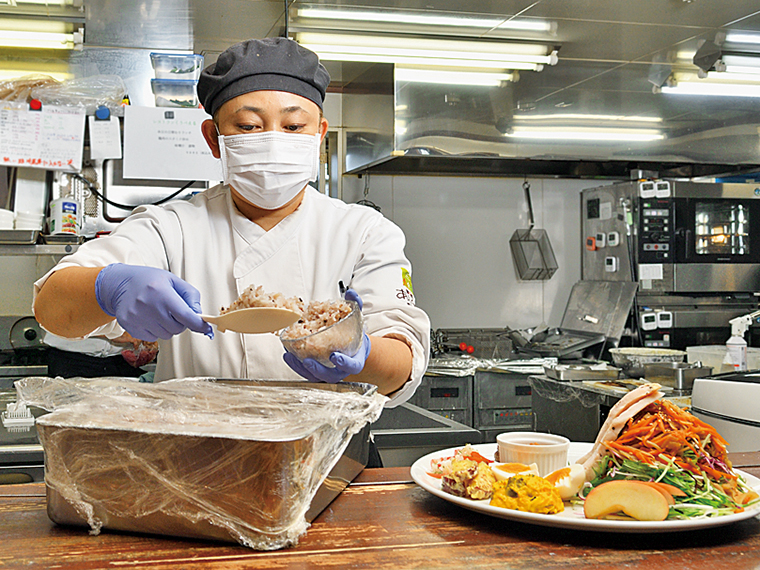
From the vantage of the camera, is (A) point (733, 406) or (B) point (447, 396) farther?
(B) point (447, 396)

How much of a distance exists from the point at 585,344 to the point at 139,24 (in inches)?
126

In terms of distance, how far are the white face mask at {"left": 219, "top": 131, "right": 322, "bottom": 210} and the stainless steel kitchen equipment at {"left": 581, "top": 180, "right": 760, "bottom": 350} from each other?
11.6 ft

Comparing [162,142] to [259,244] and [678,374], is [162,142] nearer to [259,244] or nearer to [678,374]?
[259,244]

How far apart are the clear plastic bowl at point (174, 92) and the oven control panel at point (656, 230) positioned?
290 cm

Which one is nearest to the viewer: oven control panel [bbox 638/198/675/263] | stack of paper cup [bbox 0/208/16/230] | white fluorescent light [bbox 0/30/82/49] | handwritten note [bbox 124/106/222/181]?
stack of paper cup [bbox 0/208/16/230]

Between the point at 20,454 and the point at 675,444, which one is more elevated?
the point at 675,444

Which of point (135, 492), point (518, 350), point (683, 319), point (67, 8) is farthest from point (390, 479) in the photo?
point (683, 319)

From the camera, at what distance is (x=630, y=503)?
0.90 metres

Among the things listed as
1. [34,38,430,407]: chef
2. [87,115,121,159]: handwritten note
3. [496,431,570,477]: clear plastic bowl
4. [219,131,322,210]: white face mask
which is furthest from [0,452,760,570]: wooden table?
[87,115,121,159]: handwritten note

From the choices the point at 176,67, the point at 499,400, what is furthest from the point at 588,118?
the point at 176,67

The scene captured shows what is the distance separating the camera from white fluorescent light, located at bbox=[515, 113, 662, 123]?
445 centimetres

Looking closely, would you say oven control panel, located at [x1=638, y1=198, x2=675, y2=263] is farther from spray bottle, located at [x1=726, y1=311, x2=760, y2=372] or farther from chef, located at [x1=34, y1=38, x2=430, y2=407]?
chef, located at [x1=34, y1=38, x2=430, y2=407]


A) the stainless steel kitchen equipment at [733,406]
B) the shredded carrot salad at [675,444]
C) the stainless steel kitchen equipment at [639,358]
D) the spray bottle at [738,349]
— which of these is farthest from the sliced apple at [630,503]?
the stainless steel kitchen equipment at [639,358]

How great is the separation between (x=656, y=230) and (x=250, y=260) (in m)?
3.72
